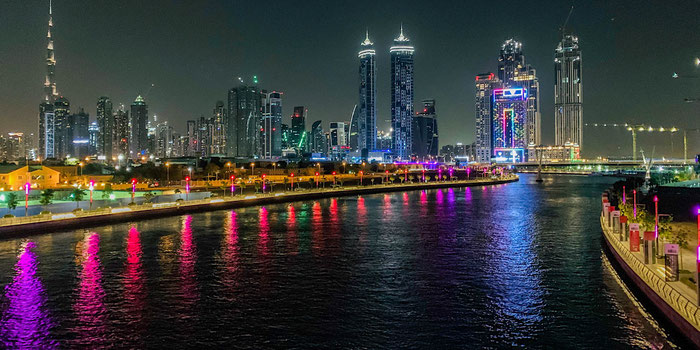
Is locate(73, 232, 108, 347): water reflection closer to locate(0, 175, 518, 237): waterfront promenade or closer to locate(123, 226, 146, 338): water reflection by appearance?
locate(123, 226, 146, 338): water reflection

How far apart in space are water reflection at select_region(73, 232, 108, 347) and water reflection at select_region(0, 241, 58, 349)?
2.79 feet

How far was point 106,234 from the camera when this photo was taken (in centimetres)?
3691

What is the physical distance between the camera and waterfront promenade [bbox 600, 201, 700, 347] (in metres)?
13.7

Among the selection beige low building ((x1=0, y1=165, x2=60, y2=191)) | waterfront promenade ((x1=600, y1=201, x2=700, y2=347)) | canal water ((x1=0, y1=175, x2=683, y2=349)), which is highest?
beige low building ((x1=0, y1=165, x2=60, y2=191))

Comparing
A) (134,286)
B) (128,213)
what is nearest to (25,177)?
(128,213)

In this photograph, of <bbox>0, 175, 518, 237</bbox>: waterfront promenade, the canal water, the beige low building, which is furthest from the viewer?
the beige low building

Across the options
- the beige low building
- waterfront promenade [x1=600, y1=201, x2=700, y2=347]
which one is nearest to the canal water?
waterfront promenade [x1=600, y1=201, x2=700, y2=347]

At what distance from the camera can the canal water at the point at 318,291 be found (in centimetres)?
1538

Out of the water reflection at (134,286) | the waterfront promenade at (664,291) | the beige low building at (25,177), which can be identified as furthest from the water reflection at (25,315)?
the beige low building at (25,177)

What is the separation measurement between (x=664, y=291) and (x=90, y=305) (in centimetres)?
1863

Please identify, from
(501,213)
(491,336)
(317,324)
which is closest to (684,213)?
(501,213)

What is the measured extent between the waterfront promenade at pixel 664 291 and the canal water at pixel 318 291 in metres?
0.55

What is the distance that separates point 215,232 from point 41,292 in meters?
17.6

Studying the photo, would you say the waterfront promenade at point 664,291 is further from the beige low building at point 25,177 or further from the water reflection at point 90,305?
the beige low building at point 25,177
